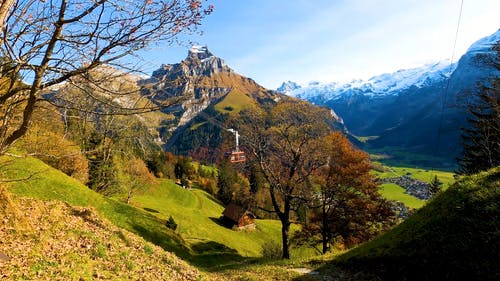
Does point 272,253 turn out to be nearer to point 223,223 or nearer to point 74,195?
point 223,223

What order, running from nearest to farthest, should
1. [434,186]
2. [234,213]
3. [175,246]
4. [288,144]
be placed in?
[288,144], [175,246], [434,186], [234,213]

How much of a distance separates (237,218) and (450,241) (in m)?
55.4

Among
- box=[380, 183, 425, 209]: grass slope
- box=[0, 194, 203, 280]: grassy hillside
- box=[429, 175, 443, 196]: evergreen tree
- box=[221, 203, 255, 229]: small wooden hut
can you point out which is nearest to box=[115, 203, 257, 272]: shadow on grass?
box=[0, 194, 203, 280]: grassy hillside

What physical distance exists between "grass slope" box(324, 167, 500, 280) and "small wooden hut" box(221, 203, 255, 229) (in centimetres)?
5013

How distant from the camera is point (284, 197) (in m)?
27.0

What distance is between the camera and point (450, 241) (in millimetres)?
13625

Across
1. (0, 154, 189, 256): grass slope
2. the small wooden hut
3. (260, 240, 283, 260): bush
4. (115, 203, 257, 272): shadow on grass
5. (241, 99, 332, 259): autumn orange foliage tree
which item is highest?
(241, 99, 332, 259): autumn orange foliage tree

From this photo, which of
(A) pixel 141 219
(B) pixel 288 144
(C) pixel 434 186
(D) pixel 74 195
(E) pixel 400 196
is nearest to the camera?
(D) pixel 74 195

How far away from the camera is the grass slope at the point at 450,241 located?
40.0 feet

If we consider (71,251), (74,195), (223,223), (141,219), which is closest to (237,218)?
(223,223)

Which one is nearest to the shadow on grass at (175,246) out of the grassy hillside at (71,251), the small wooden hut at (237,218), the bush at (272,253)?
the bush at (272,253)

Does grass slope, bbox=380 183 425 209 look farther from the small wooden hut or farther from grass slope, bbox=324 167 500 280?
grass slope, bbox=324 167 500 280

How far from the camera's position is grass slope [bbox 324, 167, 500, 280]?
12.2m

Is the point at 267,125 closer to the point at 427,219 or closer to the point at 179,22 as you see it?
the point at 427,219
